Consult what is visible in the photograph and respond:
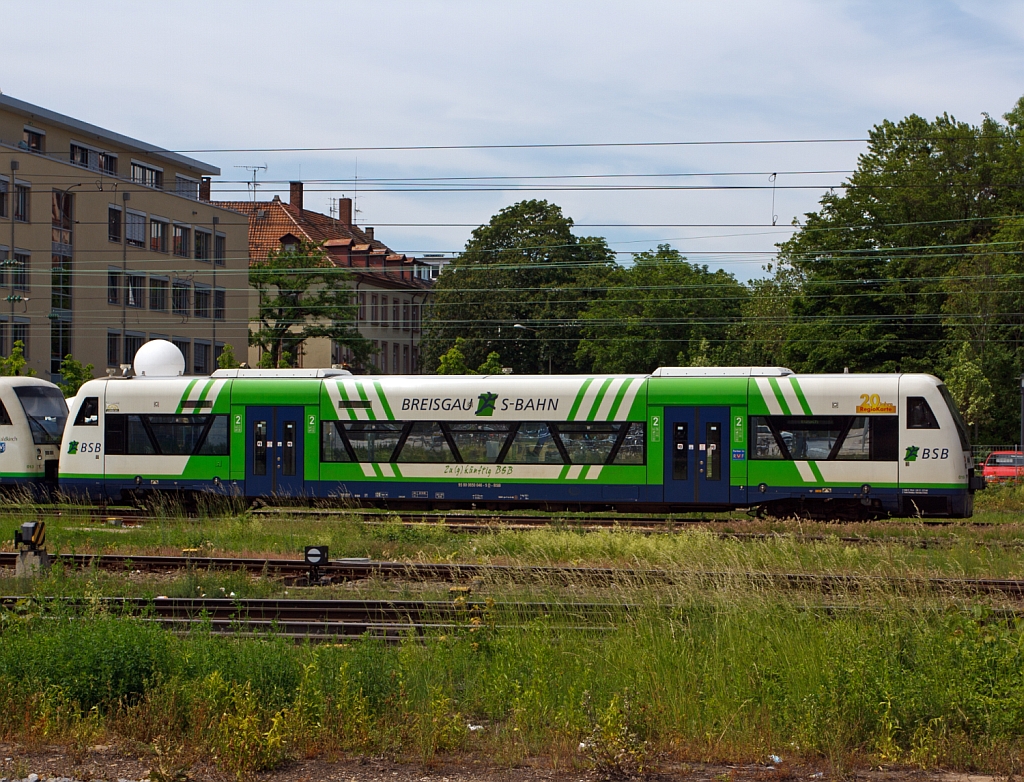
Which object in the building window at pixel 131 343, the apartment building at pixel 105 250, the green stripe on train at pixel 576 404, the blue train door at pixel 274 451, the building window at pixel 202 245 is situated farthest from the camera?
the building window at pixel 202 245

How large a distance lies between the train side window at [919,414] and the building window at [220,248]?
143 ft

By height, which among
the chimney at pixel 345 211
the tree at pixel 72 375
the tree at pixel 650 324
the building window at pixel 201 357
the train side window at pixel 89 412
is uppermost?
the chimney at pixel 345 211

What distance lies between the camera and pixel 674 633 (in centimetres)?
829

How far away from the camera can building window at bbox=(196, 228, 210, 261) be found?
177 feet

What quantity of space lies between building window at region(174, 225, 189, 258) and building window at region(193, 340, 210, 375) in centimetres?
464

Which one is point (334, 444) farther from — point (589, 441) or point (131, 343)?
point (131, 343)

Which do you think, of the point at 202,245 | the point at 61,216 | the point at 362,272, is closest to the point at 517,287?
the point at 362,272

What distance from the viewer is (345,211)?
8000 cm

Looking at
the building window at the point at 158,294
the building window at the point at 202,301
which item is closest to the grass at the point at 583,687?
the building window at the point at 158,294

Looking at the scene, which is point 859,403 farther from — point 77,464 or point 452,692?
point 77,464

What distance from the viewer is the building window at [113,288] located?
47562mm

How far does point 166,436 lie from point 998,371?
40.0m

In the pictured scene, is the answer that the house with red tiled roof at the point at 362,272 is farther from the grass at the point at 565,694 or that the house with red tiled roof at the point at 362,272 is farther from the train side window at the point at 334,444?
the grass at the point at 565,694

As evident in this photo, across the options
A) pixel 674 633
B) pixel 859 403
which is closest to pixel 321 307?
pixel 859 403
